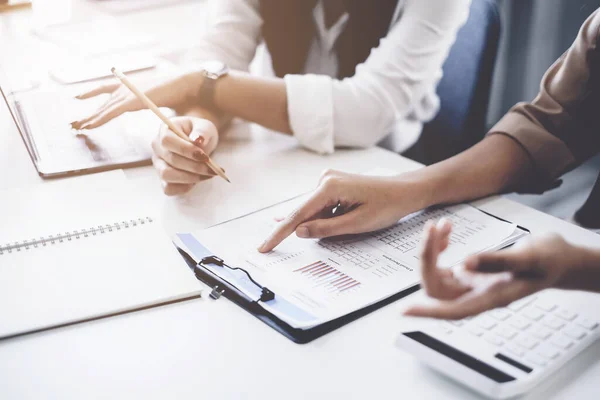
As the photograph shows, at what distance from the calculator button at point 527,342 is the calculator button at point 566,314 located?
0.20 feet

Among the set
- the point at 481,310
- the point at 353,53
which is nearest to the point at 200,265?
the point at 481,310

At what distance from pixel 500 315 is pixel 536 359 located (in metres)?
0.07

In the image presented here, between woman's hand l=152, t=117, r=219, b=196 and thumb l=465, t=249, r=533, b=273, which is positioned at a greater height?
thumb l=465, t=249, r=533, b=273

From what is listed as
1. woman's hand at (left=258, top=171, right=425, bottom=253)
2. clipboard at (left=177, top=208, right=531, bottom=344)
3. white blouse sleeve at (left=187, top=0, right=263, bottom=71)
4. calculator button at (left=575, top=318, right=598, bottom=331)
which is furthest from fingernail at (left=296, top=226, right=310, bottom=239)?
white blouse sleeve at (left=187, top=0, right=263, bottom=71)

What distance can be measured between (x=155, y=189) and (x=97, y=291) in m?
0.31

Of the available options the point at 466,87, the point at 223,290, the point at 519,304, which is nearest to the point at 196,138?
the point at 223,290

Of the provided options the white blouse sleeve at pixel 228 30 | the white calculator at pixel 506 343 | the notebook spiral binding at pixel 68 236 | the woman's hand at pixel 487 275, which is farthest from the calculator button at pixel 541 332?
the white blouse sleeve at pixel 228 30

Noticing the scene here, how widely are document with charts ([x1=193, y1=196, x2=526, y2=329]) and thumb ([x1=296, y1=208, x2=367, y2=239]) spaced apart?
0.02m

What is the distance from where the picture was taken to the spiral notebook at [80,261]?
68 centimetres

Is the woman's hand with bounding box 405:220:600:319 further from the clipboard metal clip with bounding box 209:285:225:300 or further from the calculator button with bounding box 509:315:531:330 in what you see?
the clipboard metal clip with bounding box 209:285:225:300

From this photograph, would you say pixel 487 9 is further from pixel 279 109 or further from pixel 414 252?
pixel 414 252

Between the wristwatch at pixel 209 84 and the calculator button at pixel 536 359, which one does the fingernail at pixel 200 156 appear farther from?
the calculator button at pixel 536 359

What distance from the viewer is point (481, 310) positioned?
0.50 m

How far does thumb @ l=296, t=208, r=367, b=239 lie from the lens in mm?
771
